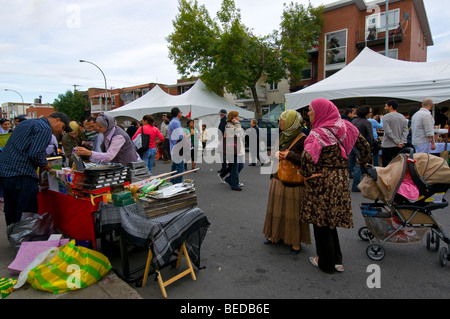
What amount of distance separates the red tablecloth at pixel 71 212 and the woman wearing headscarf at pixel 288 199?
2094 mm

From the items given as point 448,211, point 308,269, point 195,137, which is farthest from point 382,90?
point 308,269

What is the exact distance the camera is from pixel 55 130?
3773 millimetres

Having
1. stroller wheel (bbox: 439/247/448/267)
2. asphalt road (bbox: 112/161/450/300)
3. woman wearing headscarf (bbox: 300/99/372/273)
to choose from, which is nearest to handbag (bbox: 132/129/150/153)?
asphalt road (bbox: 112/161/450/300)

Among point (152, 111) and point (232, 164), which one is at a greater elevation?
point (152, 111)

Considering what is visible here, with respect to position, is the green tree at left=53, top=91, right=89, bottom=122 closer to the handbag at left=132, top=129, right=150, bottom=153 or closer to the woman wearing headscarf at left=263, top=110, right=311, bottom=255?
the handbag at left=132, top=129, right=150, bottom=153

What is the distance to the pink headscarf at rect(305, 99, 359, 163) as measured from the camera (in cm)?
282

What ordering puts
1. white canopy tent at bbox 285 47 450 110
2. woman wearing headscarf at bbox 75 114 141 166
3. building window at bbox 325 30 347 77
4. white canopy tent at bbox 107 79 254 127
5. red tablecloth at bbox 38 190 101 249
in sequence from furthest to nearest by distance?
1. building window at bbox 325 30 347 77
2. white canopy tent at bbox 107 79 254 127
3. white canopy tent at bbox 285 47 450 110
4. woman wearing headscarf at bbox 75 114 141 166
5. red tablecloth at bbox 38 190 101 249

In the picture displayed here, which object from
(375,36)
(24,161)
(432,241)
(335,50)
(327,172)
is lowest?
(432,241)

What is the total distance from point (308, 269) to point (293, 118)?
173cm

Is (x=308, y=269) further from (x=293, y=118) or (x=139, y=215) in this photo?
(x=139, y=215)

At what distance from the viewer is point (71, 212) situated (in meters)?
3.42

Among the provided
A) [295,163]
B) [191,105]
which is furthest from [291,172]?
[191,105]

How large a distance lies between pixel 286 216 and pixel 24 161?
10.7 ft

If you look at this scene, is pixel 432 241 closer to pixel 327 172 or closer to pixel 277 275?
pixel 327 172
